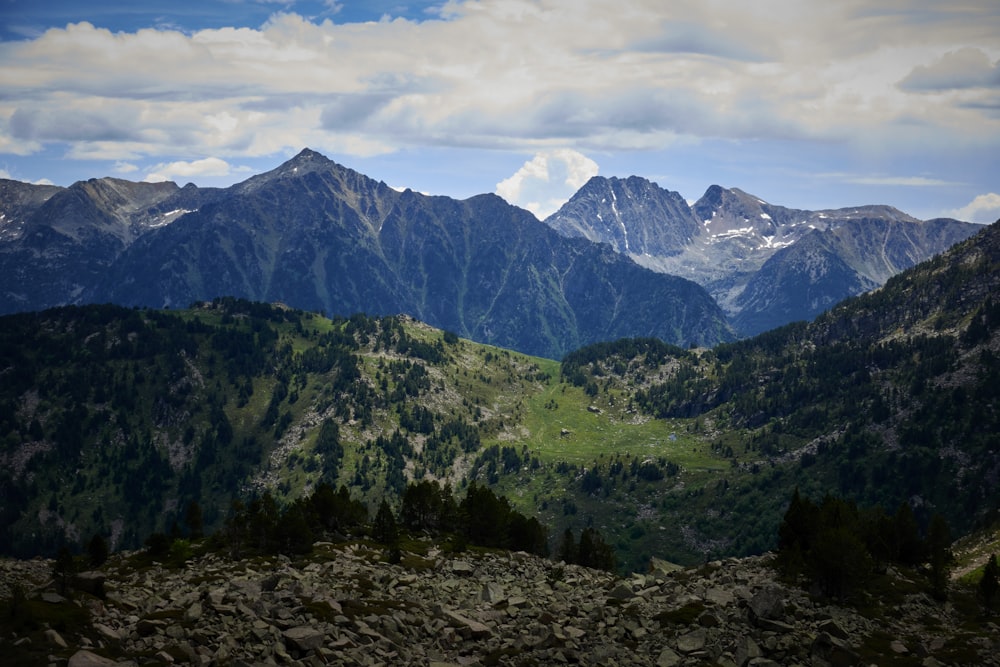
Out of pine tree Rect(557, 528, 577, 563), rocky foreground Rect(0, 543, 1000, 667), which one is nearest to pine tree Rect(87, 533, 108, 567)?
rocky foreground Rect(0, 543, 1000, 667)

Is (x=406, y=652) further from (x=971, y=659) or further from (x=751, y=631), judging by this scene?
(x=971, y=659)

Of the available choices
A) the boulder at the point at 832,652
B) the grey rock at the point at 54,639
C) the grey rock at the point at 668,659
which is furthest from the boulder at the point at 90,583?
the boulder at the point at 832,652

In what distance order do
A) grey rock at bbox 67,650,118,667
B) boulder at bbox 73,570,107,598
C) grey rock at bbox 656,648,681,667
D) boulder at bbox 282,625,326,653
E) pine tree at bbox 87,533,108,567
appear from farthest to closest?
pine tree at bbox 87,533,108,567, boulder at bbox 73,570,107,598, grey rock at bbox 656,648,681,667, boulder at bbox 282,625,326,653, grey rock at bbox 67,650,118,667

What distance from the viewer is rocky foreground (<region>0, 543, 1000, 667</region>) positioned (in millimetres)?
58500

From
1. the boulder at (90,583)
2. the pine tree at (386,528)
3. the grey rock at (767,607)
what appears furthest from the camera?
the pine tree at (386,528)

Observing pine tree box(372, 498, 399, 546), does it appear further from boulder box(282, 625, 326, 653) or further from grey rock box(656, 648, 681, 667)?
grey rock box(656, 648, 681, 667)

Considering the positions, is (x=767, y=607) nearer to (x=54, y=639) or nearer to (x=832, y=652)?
(x=832, y=652)

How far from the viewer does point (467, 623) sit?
230 ft

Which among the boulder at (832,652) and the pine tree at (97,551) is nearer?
the boulder at (832,652)

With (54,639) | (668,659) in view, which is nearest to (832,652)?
(668,659)

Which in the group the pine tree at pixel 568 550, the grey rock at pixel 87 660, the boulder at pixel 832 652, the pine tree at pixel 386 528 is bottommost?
the pine tree at pixel 568 550

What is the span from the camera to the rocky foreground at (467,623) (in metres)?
58.5

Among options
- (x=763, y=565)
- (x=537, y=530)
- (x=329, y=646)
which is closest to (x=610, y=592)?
(x=763, y=565)

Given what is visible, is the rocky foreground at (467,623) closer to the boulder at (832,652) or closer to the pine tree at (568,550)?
the boulder at (832,652)
